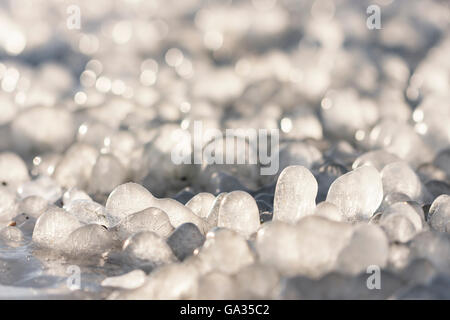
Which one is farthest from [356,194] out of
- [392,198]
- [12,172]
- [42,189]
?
[12,172]

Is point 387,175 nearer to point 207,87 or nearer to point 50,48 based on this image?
point 207,87

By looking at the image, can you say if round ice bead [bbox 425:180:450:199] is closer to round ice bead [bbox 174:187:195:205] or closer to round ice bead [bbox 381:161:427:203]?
round ice bead [bbox 381:161:427:203]

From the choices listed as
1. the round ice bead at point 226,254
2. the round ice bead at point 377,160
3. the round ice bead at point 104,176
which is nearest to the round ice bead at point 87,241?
the round ice bead at point 226,254

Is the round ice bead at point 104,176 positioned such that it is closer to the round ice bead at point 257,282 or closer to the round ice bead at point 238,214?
the round ice bead at point 238,214

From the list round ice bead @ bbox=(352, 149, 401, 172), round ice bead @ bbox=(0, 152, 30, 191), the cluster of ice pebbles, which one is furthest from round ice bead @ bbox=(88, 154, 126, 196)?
round ice bead @ bbox=(352, 149, 401, 172)

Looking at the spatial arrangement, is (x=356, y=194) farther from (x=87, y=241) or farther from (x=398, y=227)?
(x=87, y=241)
